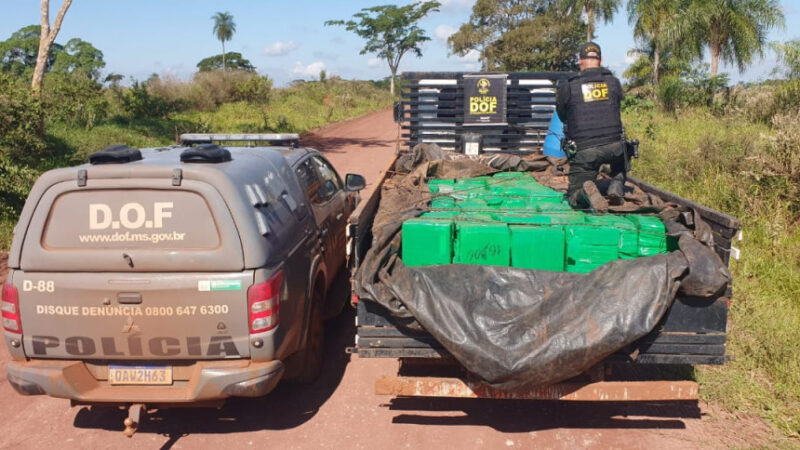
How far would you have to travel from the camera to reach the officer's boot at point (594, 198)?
14.6ft

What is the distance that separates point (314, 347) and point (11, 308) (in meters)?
2.10

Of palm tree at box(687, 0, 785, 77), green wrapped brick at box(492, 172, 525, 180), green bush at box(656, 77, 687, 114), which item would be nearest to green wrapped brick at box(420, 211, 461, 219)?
green wrapped brick at box(492, 172, 525, 180)

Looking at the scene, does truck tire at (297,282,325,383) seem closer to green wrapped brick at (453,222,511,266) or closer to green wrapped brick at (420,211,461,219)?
green wrapped brick at (420,211,461,219)

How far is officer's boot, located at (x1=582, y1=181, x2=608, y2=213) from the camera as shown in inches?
175

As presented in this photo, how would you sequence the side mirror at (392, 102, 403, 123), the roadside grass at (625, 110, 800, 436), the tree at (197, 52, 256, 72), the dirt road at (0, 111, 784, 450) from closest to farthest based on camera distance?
the dirt road at (0, 111, 784, 450), the roadside grass at (625, 110, 800, 436), the side mirror at (392, 102, 403, 123), the tree at (197, 52, 256, 72)

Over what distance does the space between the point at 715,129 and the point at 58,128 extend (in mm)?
14565

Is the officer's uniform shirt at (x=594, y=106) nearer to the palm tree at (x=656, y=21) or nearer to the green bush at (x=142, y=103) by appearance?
the green bush at (x=142, y=103)

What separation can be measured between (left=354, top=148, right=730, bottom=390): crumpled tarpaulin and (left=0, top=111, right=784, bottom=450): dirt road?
3.06 ft

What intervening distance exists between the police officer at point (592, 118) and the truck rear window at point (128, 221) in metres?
3.05

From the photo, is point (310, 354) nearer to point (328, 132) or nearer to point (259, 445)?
point (259, 445)

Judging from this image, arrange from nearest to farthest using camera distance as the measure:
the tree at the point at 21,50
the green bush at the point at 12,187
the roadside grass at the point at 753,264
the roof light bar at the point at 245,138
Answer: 1. the roadside grass at the point at 753,264
2. the roof light bar at the point at 245,138
3. the green bush at the point at 12,187
4. the tree at the point at 21,50

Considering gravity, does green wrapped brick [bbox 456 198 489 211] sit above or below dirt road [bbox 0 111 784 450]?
above

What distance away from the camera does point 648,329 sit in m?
3.50

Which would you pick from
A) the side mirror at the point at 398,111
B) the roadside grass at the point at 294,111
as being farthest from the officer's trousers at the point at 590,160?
the roadside grass at the point at 294,111
